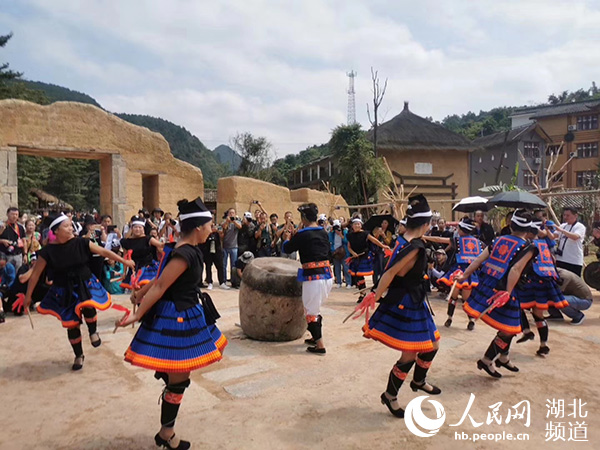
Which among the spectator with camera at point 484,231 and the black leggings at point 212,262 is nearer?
the spectator with camera at point 484,231

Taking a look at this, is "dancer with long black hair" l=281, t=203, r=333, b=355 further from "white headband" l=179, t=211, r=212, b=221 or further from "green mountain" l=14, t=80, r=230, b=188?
"green mountain" l=14, t=80, r=230, b=188

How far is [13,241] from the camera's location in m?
8.30

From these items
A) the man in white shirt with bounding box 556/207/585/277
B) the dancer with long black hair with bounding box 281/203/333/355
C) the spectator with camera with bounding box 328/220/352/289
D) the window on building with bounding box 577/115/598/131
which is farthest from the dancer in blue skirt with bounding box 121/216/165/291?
the window on building with bounding box 577/115/598/131

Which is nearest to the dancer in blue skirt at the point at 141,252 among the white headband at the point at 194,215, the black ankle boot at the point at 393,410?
the white headband at the point at 194,215

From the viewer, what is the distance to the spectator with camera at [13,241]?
8.14 m

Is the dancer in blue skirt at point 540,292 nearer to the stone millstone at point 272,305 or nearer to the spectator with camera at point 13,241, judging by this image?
the stone millstone at point 272,305

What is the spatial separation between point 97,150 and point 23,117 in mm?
2291

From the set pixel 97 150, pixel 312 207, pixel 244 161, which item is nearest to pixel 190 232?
pixel 312 207

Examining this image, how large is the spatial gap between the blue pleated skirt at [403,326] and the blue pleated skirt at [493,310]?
1.18 m

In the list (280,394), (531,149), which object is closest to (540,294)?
(280,394)

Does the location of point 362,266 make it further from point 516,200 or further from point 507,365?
point 507,365

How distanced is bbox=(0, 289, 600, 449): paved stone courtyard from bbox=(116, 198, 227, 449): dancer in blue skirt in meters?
0.51

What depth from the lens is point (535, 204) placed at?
25.5ft

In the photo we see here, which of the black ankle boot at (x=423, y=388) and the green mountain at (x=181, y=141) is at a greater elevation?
the green mountain at (x=181, y=141)
